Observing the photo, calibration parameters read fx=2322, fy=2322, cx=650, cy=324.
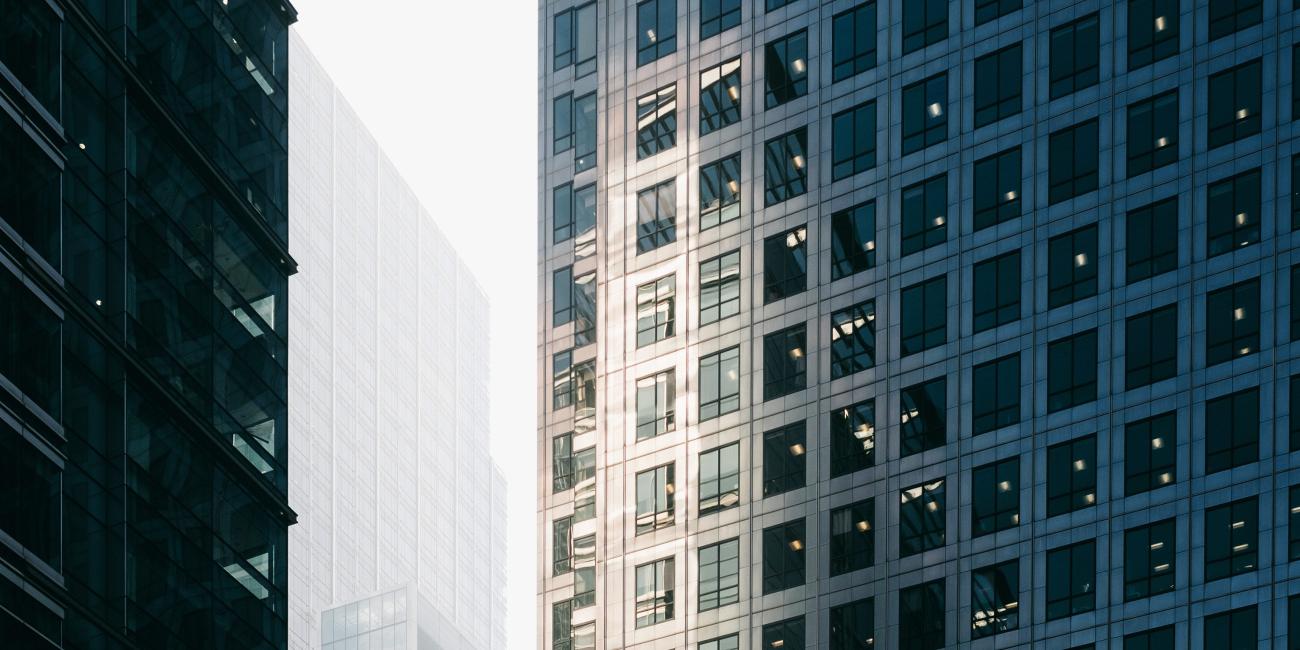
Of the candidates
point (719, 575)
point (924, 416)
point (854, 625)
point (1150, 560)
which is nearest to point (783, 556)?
point (719, 575)

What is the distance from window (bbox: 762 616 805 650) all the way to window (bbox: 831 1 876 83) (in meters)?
23.0

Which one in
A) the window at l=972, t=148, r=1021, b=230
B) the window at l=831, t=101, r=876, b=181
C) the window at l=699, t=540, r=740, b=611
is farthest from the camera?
the window at l=831, t=101, r=876, b=181

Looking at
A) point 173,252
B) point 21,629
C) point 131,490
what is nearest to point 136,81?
point 173,252

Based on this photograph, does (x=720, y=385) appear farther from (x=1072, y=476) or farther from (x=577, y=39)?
(x=577, y=39)

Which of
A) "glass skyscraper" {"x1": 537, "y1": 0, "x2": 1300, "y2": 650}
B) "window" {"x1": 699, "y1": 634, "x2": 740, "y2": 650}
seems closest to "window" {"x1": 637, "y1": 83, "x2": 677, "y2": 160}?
"glass skyscraper" {"x1": 537, "y1": 0, "x2": 1300, "y2": 650}

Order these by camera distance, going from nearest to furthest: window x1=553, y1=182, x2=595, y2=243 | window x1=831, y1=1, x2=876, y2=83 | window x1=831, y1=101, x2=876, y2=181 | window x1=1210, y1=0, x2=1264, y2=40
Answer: window x1=1210, y1=0, x2=1264, y2=40 < window x1=831, y1=101, x2=876, y2=181 < window x1=831, y1=1, x2=876, y2=83 < window x1=553, y1=182, x2=595, y2=243

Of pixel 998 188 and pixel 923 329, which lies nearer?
pixel 998 188

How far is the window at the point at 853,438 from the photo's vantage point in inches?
3666

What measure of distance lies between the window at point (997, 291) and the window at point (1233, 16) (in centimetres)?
1151

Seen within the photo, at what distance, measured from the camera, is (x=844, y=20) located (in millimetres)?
98562

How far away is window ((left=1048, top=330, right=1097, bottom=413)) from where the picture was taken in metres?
88.4

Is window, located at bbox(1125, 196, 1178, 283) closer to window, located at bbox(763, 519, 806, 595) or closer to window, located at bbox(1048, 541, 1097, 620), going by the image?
window, located at bbox(1048, 541, 1097, 620)

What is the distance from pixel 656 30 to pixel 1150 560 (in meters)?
34.2

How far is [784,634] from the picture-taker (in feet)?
303
